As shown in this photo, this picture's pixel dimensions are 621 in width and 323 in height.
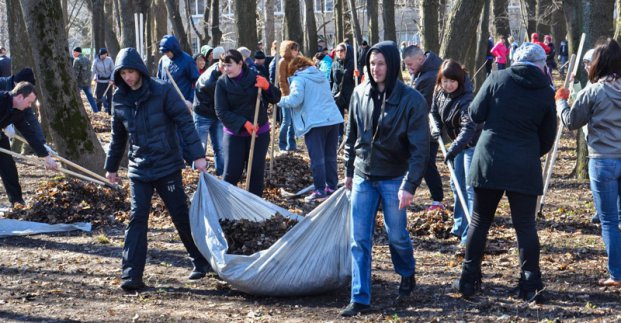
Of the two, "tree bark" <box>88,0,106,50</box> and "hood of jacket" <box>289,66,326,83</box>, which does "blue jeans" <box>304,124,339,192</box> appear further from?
"tree bark" <box>88,0,106,50</box>

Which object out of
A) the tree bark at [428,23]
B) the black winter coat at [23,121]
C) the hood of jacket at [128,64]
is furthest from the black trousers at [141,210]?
the tree bark at [428,23]

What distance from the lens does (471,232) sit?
574cm

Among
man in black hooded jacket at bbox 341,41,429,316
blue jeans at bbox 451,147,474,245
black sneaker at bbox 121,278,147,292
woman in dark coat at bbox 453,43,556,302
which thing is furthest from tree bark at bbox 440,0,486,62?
black sneaker at bbox 121,278,147,292

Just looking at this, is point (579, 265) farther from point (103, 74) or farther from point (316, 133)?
point (103, 74)

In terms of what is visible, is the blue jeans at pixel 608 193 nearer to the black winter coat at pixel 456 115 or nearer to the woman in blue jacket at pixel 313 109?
the black winter coat at pixel 456 115

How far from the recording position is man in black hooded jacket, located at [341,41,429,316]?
5363 millimetres

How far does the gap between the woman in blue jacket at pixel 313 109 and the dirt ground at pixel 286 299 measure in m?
1.53

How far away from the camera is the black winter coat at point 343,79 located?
46.0 feet

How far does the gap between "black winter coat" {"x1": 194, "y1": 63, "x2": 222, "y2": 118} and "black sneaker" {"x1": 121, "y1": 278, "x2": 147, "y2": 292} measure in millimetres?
3498

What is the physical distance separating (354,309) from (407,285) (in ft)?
1.78

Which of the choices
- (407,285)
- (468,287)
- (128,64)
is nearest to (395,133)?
(407,285)

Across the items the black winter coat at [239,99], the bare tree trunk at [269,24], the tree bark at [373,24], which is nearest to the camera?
the black winter coat at [239,99]

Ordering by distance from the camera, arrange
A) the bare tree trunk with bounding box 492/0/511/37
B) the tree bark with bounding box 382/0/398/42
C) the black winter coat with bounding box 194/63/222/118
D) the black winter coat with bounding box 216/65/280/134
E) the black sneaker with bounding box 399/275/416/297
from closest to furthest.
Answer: the black sneaker with bounding box 399/275/416/297 < the black winter coat with bounding box 216/65/280/134 < the black winter coat with bounding box 194/63/222/118 < the tree bark with bounding box 382/0/398/42 < the bare tree trunk with bounding box 492/0/511/37

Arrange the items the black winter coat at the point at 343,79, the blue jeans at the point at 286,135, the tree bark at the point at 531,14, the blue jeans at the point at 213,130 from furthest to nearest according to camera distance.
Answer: the tree bark at the point at 531,14, the black winter coat at the point at 343,79, the blue jeans at the point at 286,135, the blue jeans at the point at 213,130
